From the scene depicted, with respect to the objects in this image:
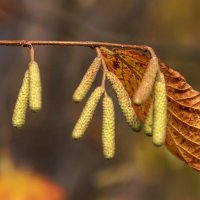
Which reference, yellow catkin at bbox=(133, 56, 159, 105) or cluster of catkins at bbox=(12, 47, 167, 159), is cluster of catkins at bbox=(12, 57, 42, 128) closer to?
cluster of catkins at bbox=(12, 47, 167, 159)

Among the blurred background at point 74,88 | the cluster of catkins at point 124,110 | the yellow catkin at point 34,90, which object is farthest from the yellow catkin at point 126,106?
the blurred background at point 74,88

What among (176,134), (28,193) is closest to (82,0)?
(28,193)

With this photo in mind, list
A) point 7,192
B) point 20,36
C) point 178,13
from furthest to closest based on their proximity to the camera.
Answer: point 20,36
point 178,13
point 7,192

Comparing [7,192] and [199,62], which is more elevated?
[199,62]

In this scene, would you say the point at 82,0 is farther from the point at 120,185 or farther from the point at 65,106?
the point at 120,185

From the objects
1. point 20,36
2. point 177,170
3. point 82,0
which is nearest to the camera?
point 177,170

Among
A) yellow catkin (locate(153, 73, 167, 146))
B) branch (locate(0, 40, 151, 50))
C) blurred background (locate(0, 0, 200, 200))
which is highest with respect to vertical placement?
blurred background (locate(0, 0, 200, 200))

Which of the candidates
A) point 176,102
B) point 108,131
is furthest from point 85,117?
point 176,102

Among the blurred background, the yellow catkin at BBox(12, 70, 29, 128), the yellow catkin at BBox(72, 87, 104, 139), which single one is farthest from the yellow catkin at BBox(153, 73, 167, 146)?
the blurred background
